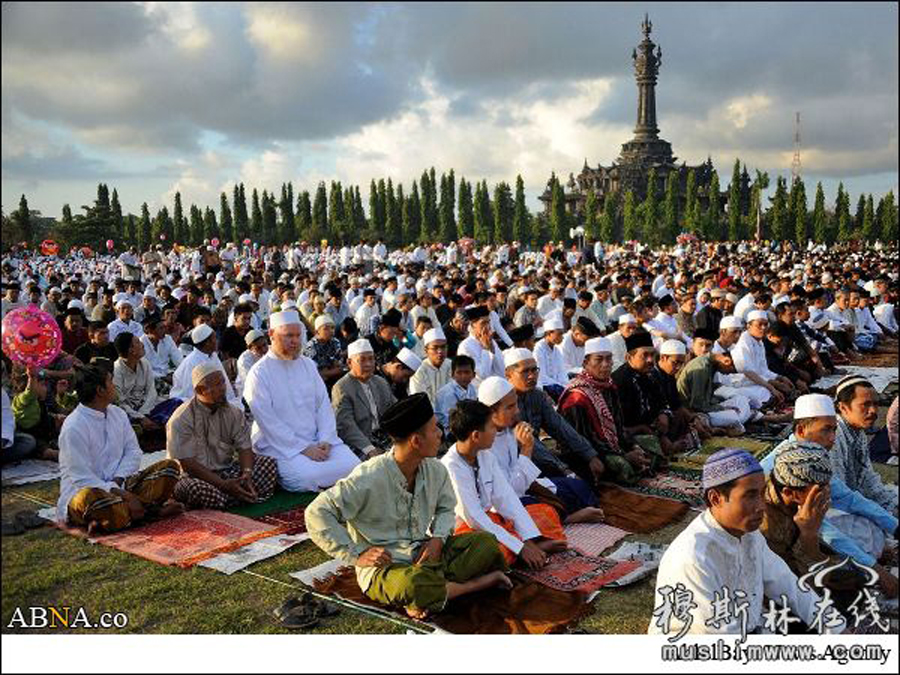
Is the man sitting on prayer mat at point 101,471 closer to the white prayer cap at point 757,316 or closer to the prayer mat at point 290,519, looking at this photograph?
the prayer mat at point 290,519

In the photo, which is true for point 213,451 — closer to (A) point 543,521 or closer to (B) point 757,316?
(A) point 543,521

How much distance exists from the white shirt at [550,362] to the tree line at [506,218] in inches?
1462

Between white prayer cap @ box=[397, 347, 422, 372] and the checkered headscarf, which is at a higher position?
white prayer cap @ box=[397, 347, 422, 372]

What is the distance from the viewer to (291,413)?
18.2 ft

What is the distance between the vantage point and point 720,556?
2.60 metres

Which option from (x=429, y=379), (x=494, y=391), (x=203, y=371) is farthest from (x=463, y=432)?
(x=429, y=379)

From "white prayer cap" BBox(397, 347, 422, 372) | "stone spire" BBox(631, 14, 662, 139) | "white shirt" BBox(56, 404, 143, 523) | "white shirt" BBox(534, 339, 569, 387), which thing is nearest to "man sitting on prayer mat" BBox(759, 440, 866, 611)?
"white shirt" BBox(56, 404, 143, 523)

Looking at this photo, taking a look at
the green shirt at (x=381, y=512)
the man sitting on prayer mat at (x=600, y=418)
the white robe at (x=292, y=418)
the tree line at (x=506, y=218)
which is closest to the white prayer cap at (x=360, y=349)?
the white robe at (x=292, y=418)

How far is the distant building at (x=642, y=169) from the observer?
54031mm

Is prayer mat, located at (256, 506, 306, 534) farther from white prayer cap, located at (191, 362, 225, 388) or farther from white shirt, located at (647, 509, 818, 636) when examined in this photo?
white shirt, located at (647, 509, 818, 636)

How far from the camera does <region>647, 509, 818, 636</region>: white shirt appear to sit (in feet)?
8.36

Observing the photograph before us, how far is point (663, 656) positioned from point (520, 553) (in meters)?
1.24

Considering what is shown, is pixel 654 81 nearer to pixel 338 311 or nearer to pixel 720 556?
pixel 338 311

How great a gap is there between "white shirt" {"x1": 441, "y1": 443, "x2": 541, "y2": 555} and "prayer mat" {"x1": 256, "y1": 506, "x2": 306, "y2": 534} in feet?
3.90
